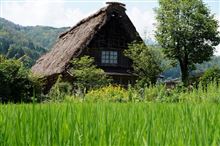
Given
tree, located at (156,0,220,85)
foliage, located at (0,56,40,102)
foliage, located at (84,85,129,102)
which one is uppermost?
tree, located at (156,0,220,85)

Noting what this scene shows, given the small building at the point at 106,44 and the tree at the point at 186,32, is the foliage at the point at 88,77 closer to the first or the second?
the small building at the point at 106,44

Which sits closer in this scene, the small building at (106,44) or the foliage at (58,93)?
the foliage at (58,93)

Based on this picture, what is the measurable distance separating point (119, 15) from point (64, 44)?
5.06 meters

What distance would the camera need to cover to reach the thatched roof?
27828mm

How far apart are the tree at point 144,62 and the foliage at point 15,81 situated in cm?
1049

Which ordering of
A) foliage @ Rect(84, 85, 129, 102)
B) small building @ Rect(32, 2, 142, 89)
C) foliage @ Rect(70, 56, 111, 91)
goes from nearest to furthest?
foliage @ Rect(84, 85, 129, 102) → foliage @ Rect(70, 56, 111, 91) → small building @ Rect(32, 2, 142, 89)

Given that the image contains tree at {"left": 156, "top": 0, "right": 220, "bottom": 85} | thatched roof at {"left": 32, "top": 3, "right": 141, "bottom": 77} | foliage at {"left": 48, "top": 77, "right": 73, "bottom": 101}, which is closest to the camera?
foliage at {"left": 48, "top": 77, "right": 73, "bottom": 101}

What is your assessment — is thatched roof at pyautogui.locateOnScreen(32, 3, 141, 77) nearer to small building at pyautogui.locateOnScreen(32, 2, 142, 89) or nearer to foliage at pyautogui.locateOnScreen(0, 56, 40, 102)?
small building at pyautogui.locateOnScreen(32, 2, 142, 89)

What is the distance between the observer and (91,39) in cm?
2827

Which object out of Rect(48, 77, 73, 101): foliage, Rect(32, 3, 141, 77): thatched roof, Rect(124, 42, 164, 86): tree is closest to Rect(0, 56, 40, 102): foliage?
Rect(48, 77, 73, 101): foliage

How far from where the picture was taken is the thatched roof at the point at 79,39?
2783cm

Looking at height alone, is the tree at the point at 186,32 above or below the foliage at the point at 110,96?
above

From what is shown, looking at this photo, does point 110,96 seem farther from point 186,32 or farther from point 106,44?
point 186,32

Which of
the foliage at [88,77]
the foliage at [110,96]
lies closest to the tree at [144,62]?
the foliage at [88,77]
